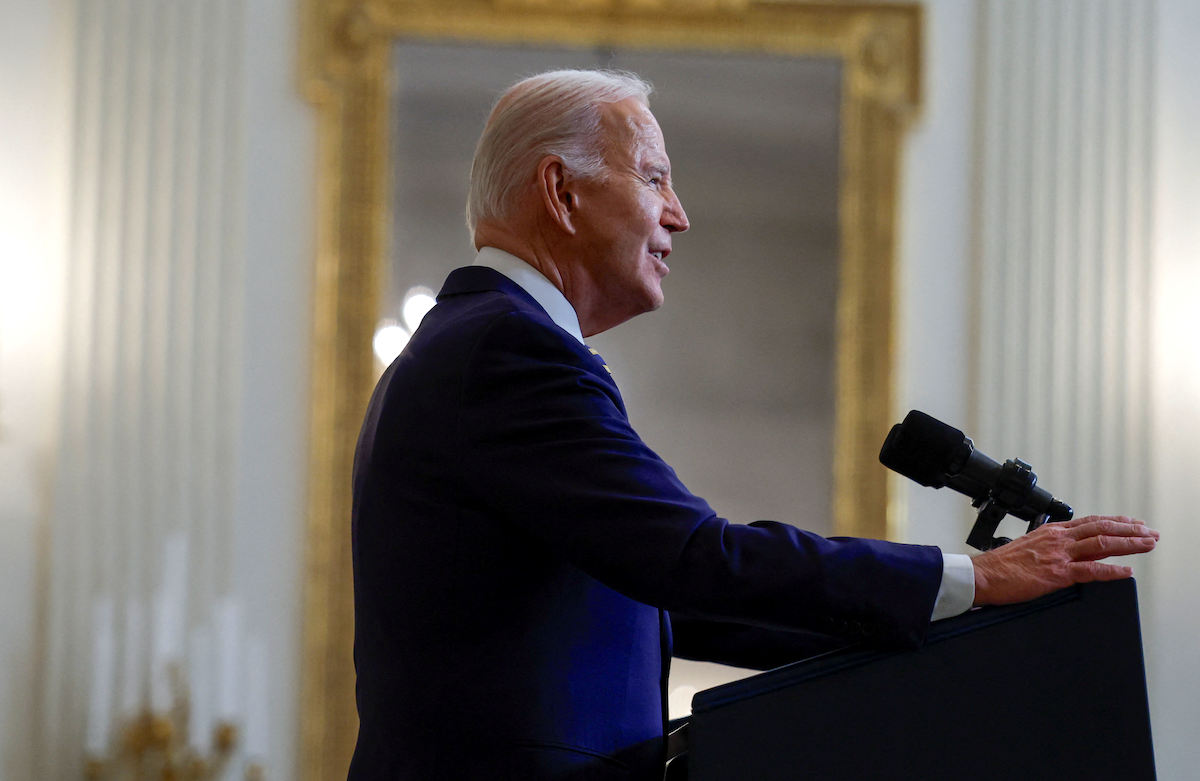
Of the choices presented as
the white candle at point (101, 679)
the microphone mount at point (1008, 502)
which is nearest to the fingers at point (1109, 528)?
the microphone mount at point (1008, 502)

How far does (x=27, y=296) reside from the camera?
360cm

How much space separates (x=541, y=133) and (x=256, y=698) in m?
2.80

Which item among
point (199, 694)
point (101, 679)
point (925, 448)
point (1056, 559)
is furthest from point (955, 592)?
point (101, 679)

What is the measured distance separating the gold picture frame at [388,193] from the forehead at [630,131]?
→ 92.2 inches

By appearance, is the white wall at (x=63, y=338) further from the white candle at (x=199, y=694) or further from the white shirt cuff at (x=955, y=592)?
the white shirt cuff at (x=955, y=592)

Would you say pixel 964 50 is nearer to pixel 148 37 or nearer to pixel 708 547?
pixel 148 37

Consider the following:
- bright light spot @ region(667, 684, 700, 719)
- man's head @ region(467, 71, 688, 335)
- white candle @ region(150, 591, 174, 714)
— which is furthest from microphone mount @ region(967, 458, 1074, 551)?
white candle @ region(150, 591, 174, 714)

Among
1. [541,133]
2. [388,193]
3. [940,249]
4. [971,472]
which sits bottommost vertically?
[971,472]

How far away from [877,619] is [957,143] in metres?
3.22

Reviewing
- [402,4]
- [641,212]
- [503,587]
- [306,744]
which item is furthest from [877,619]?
[402,4]

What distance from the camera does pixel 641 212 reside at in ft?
4.97

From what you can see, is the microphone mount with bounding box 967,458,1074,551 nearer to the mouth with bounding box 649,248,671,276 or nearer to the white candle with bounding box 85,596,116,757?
the mouth with bounding box 649,248,671,276

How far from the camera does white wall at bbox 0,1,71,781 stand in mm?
3512

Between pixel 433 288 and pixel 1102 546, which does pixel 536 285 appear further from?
pixel 433 288
